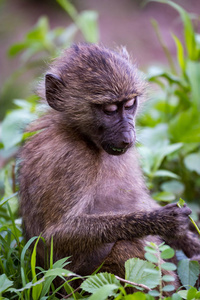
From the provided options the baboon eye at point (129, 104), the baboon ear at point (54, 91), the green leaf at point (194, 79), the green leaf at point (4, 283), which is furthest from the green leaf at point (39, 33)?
the green leaf at point (4, 283)

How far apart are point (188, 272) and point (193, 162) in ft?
6.29

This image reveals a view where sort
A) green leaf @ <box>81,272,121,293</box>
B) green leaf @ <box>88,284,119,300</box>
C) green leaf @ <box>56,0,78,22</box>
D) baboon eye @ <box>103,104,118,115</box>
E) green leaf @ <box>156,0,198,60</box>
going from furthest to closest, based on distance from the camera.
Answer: green leaf @ <box>56,0,78,22</box>, green leaf @ <box>156,0,198,60</box>, baboon eye @ <box>103,104,118,115</box>, green leaf @ <box>81,272,121,293</box>, green leaf @ <box>88,284,119,300</box>

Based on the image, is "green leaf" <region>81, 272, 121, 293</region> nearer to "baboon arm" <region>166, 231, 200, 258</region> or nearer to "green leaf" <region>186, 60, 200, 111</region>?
"baboon arm" <region>166, 231, 200, 258</region>

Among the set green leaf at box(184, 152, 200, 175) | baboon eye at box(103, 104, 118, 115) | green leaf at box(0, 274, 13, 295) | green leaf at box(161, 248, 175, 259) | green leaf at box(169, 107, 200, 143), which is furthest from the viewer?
green leaf at box(169, 107, 200, 143)

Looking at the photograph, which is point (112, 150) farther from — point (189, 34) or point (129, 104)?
point (189, 34)

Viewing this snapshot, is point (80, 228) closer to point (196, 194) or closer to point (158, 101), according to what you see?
point (196, 194)

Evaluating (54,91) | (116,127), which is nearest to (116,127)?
(116,127)

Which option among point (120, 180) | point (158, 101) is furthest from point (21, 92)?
point (120, 180)

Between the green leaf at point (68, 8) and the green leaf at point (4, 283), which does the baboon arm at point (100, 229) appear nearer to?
the green leaf at point (4, 283)

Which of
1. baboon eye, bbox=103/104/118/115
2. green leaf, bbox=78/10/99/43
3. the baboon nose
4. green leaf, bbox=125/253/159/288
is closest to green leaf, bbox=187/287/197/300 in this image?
green leaf, bbox=125/253/159/288

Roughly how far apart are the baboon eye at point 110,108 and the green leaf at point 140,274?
50.6 inches

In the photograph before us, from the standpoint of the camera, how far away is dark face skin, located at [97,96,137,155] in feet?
13.1

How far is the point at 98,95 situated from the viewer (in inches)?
161

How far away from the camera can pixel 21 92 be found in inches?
423
